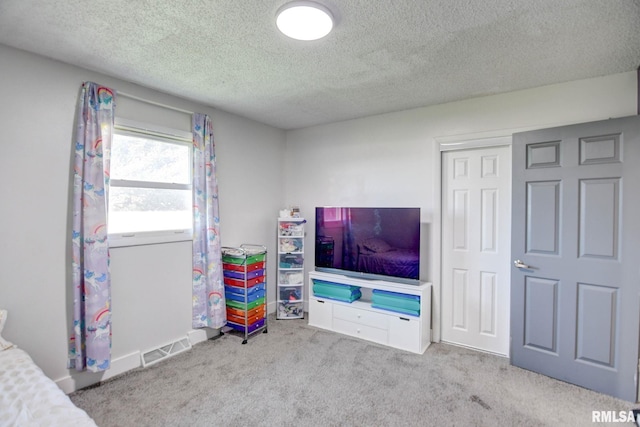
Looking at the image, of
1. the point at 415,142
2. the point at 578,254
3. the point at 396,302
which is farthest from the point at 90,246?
the point at 578,254

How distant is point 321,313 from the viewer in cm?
351

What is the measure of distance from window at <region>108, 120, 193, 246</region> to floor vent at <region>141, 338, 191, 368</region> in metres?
1.00

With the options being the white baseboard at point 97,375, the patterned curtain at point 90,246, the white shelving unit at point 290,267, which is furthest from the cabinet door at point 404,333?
the patterned curtain at point 90,246

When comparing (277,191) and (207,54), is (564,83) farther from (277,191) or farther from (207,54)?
(277,191)

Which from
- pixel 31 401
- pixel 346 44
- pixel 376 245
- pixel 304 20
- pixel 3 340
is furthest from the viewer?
pixel 376 245

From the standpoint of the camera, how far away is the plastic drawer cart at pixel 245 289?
10.3ft

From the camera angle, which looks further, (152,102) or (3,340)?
(152,102)

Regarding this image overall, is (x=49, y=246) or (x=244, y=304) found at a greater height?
(x=49, y=246)

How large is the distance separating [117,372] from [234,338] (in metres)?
1.04

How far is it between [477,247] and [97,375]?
3532 millimetres

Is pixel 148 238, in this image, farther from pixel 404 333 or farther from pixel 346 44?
pixel 404 333

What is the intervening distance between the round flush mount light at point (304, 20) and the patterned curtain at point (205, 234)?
1.67 m

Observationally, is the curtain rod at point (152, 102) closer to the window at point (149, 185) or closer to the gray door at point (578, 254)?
the window at point (149, 185)

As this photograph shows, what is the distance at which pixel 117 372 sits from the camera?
8.23ft
